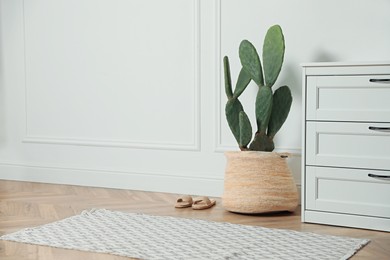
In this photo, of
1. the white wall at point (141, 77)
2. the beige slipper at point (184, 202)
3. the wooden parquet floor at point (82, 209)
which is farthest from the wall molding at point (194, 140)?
the beige slipper at point (184, 202)

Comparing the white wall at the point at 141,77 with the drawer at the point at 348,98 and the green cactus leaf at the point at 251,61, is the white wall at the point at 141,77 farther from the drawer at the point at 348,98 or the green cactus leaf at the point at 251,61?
the drawer at the point at 348,98

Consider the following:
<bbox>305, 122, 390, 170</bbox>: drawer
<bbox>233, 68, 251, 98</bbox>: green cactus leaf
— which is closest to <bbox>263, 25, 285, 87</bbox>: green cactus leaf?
<bbox>233, 68, 251, 98</bbox>: green cactus leaf

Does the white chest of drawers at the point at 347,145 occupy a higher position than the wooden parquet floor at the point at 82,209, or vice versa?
the white chest of drawers at the point at 347,145

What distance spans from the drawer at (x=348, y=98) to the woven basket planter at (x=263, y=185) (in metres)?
0.37

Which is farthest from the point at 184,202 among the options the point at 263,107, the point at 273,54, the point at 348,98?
the point at 348,98

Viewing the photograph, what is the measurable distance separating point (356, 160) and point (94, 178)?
6.50 ft

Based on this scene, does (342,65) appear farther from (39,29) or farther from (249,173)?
(39,29)

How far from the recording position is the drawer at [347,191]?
3.08 metres

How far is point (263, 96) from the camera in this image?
3502mm

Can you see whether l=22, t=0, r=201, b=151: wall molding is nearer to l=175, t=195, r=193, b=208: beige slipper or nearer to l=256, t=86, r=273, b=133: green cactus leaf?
l=175, t=195, r=193, b=208: beige slipper

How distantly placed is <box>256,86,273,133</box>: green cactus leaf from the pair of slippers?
519mm

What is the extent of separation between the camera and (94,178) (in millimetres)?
4496

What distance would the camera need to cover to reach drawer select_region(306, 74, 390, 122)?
121 inches

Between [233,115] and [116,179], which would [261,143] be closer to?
[233,115]
